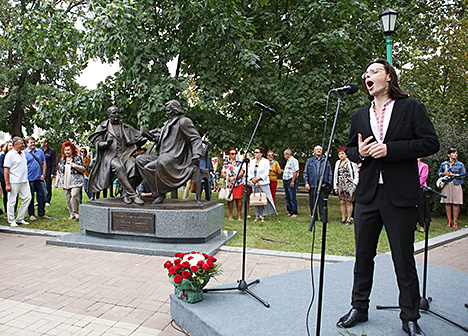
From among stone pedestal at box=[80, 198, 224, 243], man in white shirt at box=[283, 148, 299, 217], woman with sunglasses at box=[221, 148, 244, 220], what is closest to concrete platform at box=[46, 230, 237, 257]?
stone pedestal at box=[80, 198, 224, 243]

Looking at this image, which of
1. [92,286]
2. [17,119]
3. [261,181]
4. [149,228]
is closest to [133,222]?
[149,228]

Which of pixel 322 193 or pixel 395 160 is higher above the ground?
pixel 395 160

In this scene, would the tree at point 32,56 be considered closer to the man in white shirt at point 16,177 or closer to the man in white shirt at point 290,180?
the man in white shirt at point 16,177

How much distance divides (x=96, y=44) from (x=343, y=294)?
28.5 feet

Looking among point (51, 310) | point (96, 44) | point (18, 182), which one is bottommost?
point (51, 310)

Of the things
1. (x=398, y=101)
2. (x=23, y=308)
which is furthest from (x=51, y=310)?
(x=398, y=101)

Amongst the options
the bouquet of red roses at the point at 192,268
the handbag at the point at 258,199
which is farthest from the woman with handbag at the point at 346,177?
the bouquet of red roses at the point at 192,268

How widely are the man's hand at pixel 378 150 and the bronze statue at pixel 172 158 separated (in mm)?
4745

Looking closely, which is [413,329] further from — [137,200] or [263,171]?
[263,171]

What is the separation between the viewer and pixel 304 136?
1245cm

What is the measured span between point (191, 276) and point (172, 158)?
396 cm

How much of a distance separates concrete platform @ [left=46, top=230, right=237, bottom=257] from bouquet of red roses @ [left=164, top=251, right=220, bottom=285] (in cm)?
Answer: 239

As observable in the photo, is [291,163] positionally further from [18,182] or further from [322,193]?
[322,193]

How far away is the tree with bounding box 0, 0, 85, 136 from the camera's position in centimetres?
1093
